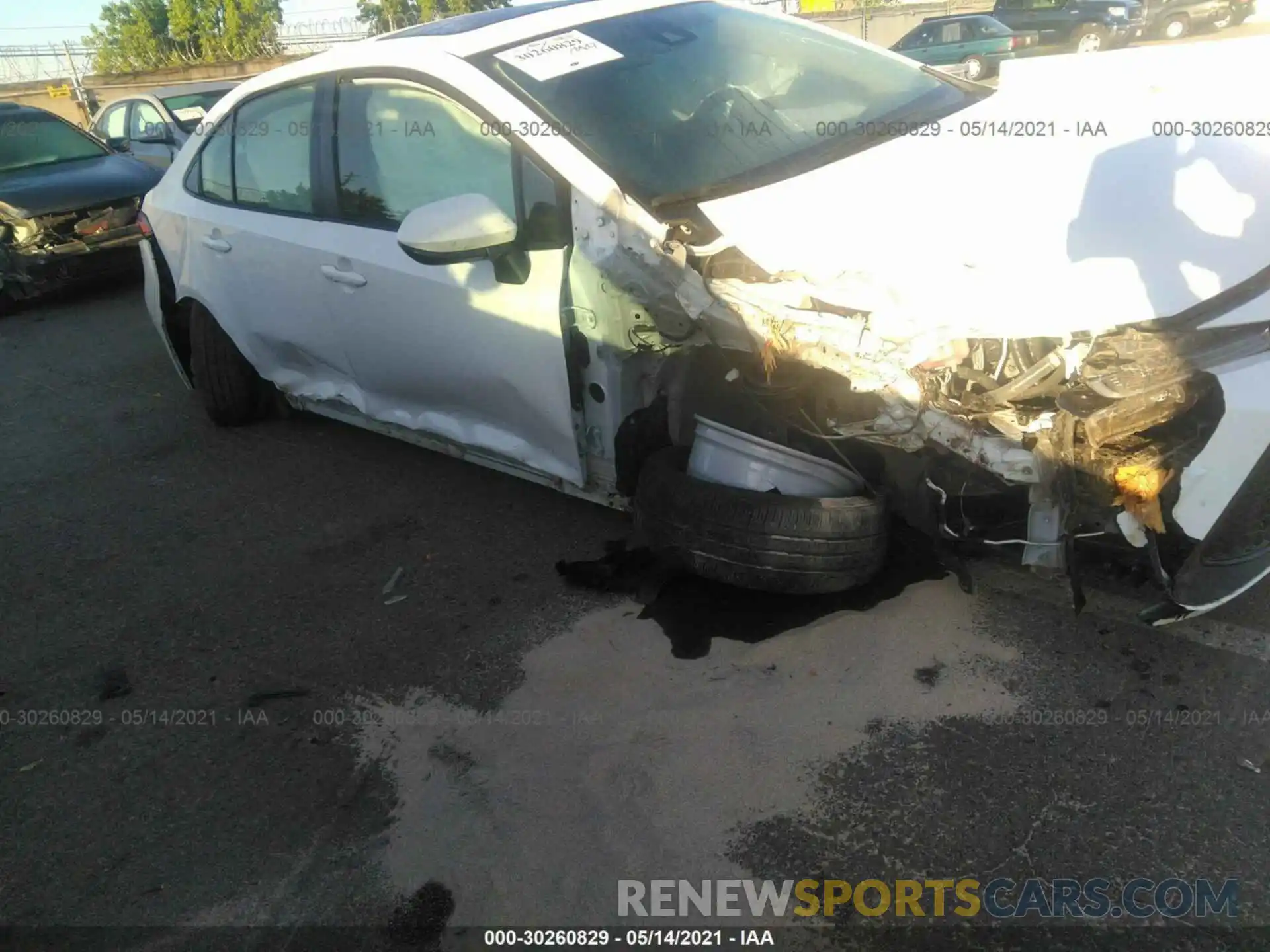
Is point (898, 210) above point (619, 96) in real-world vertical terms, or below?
below

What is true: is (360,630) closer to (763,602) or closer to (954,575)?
(763,602)

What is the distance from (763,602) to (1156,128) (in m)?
1.64

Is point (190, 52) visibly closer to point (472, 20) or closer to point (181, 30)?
point (181, 30)

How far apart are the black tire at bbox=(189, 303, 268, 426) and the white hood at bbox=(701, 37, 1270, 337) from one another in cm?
270

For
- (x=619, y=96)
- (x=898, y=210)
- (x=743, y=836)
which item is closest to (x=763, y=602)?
(x=743, y=836)

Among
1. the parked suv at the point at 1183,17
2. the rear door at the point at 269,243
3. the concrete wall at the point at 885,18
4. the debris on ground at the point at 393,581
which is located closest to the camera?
the debris on ground at the point at 393,581

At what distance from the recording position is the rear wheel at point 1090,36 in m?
16.4

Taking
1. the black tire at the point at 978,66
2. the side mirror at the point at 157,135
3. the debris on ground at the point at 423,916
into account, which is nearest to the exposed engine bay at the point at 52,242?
the side mirror at the point at 157,135

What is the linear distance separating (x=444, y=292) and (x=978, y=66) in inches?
553

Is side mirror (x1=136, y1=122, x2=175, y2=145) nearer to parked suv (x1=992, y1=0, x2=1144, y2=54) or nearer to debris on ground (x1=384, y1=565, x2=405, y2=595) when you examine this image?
debris on ground (x1=384, y1=565, x2=405, y2=595)

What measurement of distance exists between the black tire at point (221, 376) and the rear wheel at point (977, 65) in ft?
43.1

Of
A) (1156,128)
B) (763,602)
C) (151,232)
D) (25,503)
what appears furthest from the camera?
(151,232)

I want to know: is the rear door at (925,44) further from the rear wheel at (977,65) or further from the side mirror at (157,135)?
A: the side mirror at (157,135)

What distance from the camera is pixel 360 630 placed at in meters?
3.10
